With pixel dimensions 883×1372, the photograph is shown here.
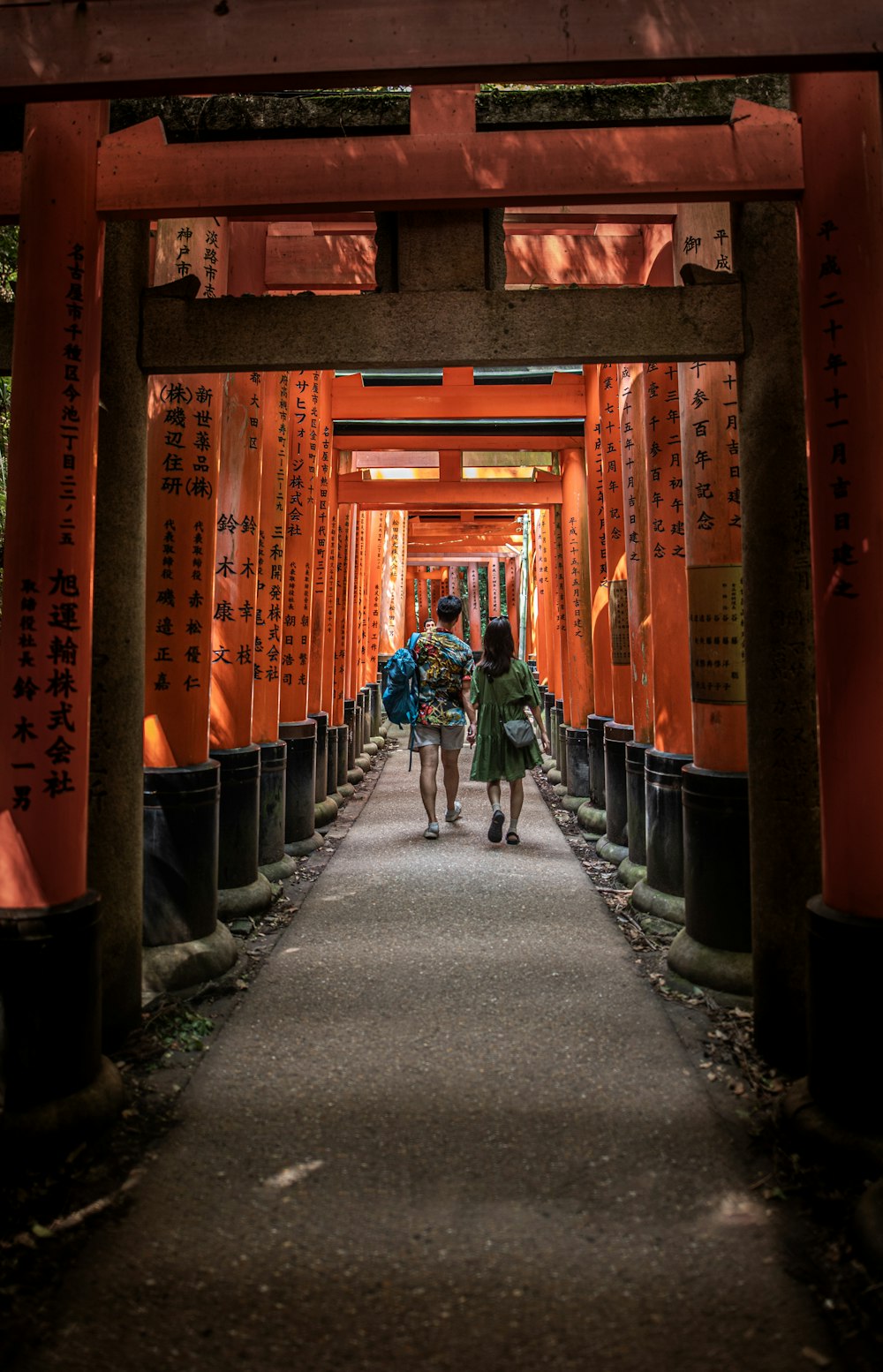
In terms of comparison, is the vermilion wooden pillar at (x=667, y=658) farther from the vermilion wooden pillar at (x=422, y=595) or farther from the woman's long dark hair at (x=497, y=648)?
the vermilion wooden pillar at (x=422, y=595)

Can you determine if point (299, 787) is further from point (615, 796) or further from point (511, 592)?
point (511, 592)

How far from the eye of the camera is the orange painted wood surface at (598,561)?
24.1 ft

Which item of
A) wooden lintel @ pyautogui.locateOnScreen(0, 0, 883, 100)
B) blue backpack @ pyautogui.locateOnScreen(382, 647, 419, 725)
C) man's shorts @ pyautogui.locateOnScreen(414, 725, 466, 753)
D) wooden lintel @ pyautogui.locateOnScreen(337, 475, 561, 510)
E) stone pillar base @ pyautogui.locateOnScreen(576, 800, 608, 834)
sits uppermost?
wooden lintel @ pyautogui.locateOnScreen(337, 475, 561, 510)

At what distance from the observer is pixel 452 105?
310 cm

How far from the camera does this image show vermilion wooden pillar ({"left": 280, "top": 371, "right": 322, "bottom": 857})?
269 inches

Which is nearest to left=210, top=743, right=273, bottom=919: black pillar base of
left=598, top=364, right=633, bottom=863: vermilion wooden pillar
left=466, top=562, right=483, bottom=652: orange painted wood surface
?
left=598, top=364, right=633, bottom=863: vermilion wooden pillar

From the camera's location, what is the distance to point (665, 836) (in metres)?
4.73

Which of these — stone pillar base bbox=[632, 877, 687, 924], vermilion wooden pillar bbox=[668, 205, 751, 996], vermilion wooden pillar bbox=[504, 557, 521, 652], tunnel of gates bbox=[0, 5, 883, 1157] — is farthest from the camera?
vermilion wooden pillar bbox=[504, 557, 521, 652]

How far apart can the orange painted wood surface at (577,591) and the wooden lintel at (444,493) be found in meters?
1.02

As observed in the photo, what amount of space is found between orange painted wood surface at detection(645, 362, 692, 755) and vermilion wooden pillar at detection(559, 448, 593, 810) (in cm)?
360

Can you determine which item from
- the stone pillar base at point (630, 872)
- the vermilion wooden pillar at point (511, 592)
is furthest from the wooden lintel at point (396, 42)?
the vermilion wooden pillar at point (511, 592)

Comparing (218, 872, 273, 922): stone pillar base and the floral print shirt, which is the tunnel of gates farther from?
the floral print shirt

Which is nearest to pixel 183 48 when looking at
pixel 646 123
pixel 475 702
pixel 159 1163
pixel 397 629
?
pixel 646 123

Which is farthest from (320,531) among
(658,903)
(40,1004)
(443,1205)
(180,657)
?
(443,1205)
